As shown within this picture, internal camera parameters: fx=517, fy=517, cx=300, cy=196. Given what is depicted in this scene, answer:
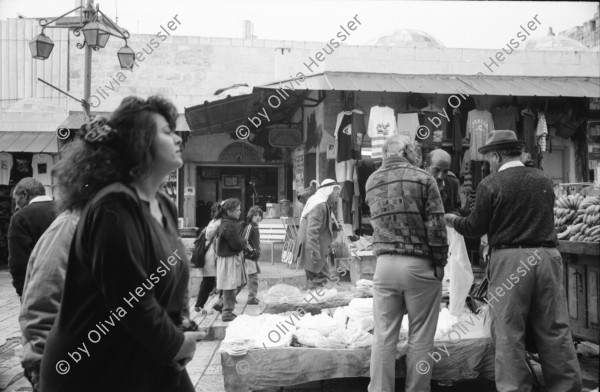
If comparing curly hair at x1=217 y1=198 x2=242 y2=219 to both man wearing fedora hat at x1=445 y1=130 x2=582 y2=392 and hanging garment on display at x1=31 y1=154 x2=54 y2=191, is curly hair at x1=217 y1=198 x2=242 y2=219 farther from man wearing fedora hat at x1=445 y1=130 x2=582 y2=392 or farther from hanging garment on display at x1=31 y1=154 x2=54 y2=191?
hanging garment on display at x1=31 y1=154 x2=54 y2=191

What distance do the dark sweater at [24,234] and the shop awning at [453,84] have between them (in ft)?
20.8

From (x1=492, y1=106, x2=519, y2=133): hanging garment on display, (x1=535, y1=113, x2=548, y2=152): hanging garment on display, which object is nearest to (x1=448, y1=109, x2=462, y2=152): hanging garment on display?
(x1=492, y1=106, x2=519, y2=133): hanging garment on display

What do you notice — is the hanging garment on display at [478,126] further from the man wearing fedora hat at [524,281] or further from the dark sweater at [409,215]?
the dark sweater at [409,215]

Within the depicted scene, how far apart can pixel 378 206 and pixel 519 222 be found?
44.8 inches

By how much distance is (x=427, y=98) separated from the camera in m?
11.1

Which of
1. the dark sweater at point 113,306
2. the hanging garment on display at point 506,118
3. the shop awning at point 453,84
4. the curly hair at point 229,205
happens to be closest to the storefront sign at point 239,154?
the shop awning at point 453,84

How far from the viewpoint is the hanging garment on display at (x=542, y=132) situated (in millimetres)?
11047

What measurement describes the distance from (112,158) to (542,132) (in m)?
10.9

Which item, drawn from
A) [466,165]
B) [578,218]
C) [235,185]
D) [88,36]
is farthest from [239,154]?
[578,218]

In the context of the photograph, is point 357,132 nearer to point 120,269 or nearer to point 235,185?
point 235,185

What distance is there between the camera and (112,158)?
193 cm

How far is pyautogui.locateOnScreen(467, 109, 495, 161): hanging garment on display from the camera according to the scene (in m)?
10.9

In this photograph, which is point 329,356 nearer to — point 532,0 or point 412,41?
point 532,0

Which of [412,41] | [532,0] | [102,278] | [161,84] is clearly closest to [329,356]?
[102,278]
